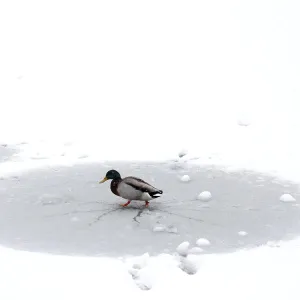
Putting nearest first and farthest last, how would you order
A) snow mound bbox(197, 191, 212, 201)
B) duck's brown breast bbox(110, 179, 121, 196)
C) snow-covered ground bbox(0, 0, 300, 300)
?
snow-covered ground bbox(0, 0, 300, 300)
duck's brown breast bbox(110, 179, 121, 196)
snow mound bbox(197, 191, 212, 201)

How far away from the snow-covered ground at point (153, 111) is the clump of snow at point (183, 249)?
0.09ft

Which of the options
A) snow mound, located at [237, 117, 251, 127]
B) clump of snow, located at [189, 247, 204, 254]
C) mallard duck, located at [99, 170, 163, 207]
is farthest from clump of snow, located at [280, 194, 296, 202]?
snow mound, located at [237, 117, 251, 127]

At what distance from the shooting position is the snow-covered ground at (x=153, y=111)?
5.38m

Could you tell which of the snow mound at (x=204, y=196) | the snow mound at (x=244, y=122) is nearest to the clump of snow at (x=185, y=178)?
the snow mound at (x=204, y=196)

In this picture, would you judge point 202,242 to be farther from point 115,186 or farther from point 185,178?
point 185,178

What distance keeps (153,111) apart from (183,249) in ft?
26.1

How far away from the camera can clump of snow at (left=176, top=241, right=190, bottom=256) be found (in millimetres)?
5859

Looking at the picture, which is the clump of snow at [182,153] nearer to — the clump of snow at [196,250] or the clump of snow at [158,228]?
the clump of snow at [158,228]

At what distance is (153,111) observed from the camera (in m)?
13.5

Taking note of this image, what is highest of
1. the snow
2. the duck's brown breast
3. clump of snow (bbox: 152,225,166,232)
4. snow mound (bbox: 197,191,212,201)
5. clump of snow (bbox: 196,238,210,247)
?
the duck's brown breast

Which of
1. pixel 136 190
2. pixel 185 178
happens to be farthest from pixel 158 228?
pixel 185 178

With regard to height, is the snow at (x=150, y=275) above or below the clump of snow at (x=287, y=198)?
above

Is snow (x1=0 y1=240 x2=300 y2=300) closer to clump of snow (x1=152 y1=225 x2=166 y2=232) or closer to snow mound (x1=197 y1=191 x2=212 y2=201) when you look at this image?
clump of snow (x1=152 y1=225 x2=166 y2=232)

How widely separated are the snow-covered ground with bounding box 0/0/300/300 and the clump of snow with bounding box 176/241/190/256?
0.09 feet
